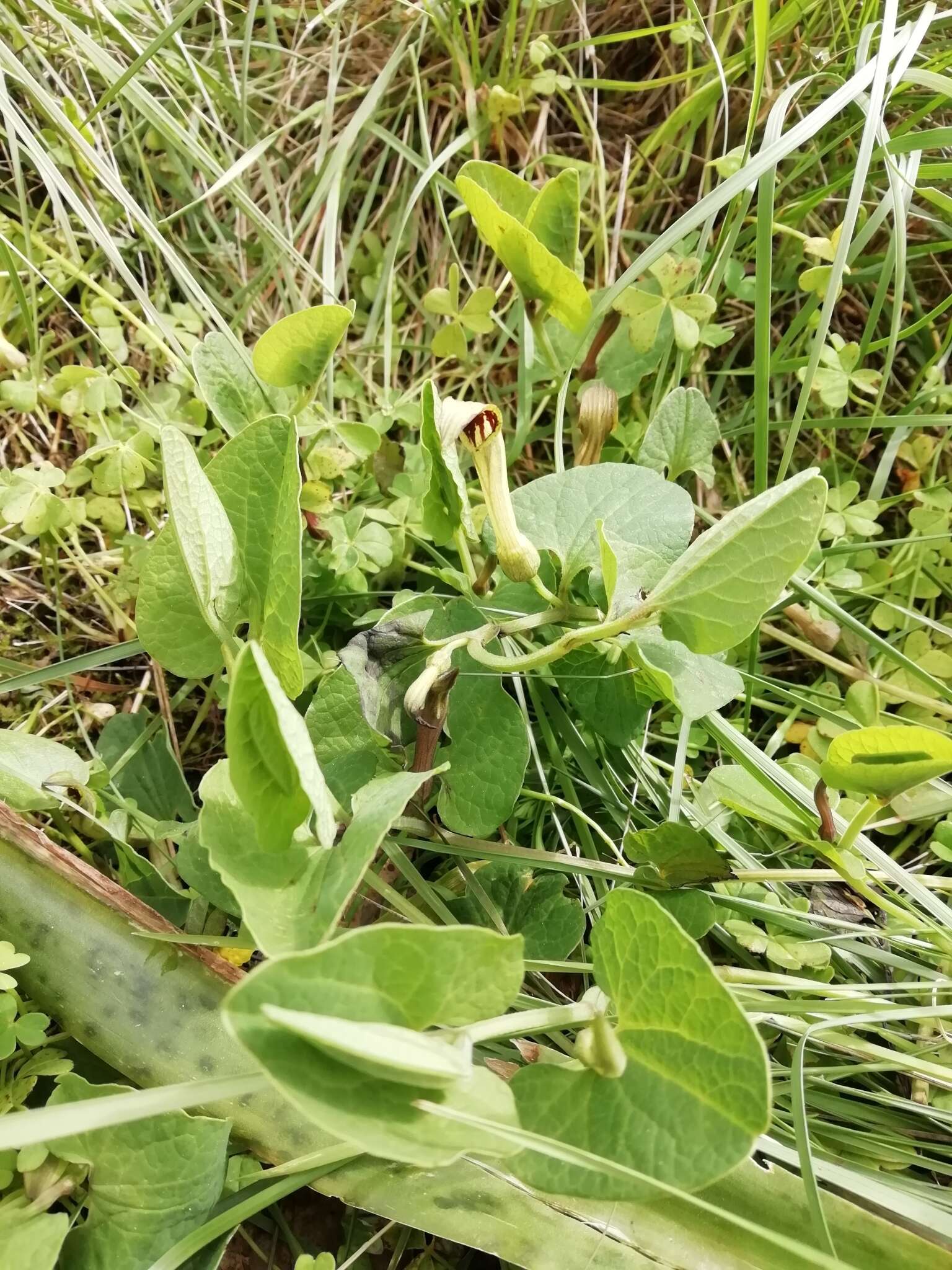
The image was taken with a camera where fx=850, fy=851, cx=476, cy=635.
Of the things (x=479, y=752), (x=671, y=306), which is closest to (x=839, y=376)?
(x=671, y=306)

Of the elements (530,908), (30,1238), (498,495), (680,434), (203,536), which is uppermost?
(203,536)

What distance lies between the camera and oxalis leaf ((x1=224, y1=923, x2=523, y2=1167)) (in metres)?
0.44

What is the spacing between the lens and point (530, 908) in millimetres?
828

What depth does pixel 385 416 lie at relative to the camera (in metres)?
1.04

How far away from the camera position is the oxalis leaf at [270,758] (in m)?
0.51

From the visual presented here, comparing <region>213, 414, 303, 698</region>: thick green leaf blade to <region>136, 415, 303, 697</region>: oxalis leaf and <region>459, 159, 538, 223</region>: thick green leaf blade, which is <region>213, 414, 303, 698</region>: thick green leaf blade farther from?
<region>459, 159, 538, 223</region>: thick green leaf blade

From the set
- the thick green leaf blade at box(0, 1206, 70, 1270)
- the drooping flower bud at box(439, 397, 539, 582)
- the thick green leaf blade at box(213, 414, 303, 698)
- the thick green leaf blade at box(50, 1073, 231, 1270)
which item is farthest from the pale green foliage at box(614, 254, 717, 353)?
the thick green leaf blade at box(0, 1206, 70, 1270)

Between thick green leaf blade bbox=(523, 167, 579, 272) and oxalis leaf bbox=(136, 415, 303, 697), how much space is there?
1.15ft

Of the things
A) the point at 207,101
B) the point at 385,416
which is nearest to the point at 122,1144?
the point at 385,416

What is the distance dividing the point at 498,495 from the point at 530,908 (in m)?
0.40

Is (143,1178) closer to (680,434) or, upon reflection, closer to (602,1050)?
(602,1050)

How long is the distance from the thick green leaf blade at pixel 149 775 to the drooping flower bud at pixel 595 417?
55cm

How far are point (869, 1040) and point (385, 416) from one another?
854mm

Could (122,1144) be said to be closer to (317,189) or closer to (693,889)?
(693,889)
